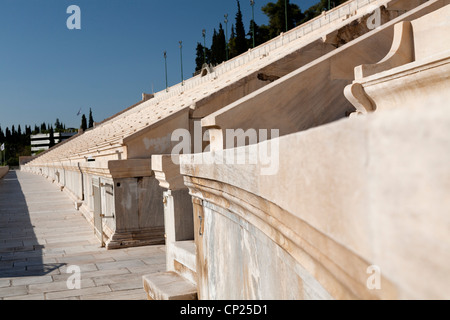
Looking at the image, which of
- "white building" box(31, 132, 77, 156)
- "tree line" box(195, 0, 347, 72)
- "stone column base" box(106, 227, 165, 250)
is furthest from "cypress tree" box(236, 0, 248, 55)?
"white building" box(31, 132, 77, 156)

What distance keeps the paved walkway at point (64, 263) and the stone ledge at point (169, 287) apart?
961 mm

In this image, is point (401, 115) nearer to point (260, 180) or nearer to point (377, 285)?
point (377, 285)

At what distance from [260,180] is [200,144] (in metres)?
6.97

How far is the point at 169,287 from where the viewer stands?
158 inches

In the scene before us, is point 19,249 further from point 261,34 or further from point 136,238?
point 261,34

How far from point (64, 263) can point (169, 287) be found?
12.6 feet

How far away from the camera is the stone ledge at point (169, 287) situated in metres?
3.76

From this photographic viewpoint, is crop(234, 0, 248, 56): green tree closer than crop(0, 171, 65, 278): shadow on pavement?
No

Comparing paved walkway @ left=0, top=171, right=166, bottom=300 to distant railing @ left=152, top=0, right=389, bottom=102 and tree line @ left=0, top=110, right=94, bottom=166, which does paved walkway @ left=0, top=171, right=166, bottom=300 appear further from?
tree line @ left=0, top=110, right=94, bottom=166

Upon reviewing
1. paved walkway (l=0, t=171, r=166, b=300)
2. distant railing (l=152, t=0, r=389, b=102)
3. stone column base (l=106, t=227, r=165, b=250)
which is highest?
distant railing (l=152, t=0, r=389, b=102)

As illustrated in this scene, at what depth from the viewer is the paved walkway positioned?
5625mm

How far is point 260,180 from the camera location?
1780 mm

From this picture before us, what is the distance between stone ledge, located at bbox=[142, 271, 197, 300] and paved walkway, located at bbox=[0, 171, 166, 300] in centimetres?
96

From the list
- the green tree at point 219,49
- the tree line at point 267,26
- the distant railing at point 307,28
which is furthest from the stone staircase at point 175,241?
the green tree at point 219,49
